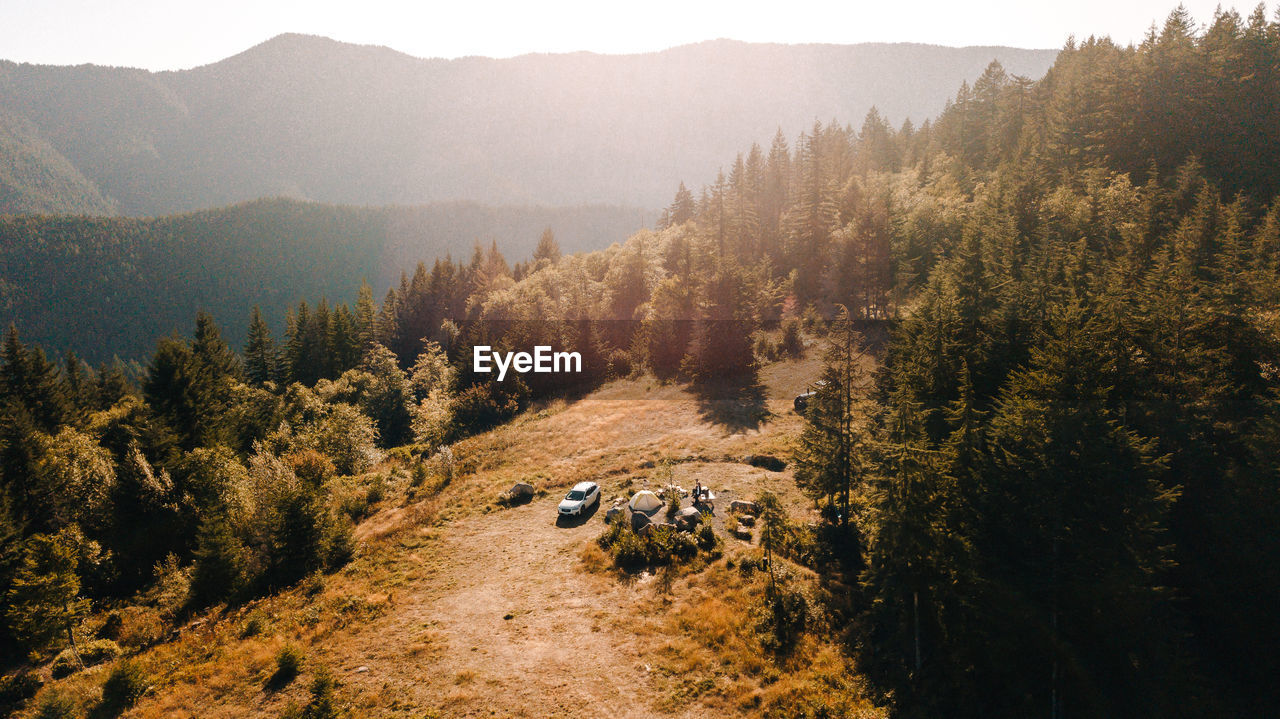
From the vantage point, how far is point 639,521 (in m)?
34.8

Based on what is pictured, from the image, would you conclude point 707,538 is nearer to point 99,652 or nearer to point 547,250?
point 99,652

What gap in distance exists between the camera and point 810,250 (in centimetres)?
8731

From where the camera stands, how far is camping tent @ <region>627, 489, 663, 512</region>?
A: 3638 centimetres

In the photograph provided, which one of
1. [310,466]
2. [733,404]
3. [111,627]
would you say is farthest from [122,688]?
[733,404]

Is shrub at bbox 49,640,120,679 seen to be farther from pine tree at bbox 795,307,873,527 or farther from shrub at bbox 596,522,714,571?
pine tree at bbox 795,307,873,527

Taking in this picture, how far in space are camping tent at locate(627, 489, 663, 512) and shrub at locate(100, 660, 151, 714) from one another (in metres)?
25.5

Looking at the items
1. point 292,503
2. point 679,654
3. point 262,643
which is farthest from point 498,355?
point 679,654

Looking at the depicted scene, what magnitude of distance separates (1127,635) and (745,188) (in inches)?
3826

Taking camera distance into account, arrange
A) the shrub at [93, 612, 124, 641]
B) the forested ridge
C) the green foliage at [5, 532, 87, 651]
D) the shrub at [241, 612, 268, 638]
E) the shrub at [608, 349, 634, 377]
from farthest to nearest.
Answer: the shrub at [608, 349, 634, 377]
the shrub at [93, 612, 124, 641]
the shrub at [241, 612, 268, 638]
the green foliage at [5, 532, 87, 651]
the forested ridge

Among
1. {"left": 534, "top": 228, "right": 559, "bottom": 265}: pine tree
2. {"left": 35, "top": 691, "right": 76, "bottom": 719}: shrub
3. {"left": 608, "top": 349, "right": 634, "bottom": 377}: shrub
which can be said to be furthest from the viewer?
{"left": 534, "top": 228, "right": 559, "bottom": 265}: pine tree

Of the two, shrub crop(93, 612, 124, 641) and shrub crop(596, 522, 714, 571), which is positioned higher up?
shrub crop(596, 522, 714, 571)

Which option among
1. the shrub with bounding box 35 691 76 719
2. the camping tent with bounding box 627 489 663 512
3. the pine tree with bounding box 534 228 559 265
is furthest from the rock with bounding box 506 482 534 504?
the pine tree with bounding box 534 228 559 265

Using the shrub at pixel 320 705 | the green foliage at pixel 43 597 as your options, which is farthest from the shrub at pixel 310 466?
the shrub at pixel 320 705

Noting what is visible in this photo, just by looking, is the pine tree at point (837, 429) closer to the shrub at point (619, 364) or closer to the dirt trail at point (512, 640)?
the dirt trail at point (512, 640)
